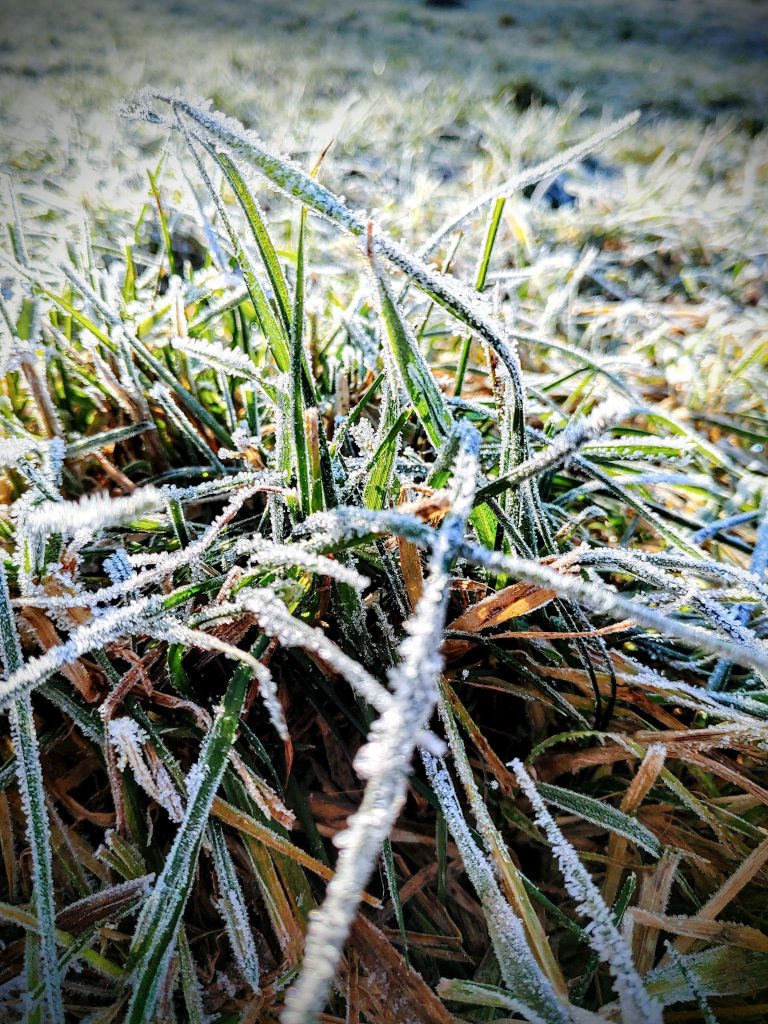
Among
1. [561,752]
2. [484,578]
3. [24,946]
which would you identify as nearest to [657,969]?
[561,752]

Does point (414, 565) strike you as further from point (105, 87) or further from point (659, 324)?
point (105, 87)

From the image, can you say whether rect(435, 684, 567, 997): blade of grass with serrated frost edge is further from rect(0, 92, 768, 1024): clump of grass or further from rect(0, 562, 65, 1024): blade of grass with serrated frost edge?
rect(0, 562, 65, 1024): blade of grass with serrated frost edge

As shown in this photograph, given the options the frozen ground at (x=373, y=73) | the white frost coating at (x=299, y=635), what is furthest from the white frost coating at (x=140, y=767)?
the frozen ground at (x=373, y=73)

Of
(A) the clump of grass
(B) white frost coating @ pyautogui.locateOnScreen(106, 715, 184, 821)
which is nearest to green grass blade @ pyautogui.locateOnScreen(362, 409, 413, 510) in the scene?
(A) the clump of grass

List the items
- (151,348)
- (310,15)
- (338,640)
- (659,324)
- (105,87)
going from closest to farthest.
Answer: (338,640) < (151,348) < (659,324) < (105,87) < (310,15)

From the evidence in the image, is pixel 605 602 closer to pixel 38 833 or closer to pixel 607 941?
pixel 607 941

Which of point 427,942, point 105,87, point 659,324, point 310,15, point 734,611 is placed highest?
point 310,15

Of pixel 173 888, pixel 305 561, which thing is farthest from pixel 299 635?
pixel 173 888

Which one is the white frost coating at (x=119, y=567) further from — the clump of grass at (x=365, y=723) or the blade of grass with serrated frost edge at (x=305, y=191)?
the blade of grass with serrated frost edge at (x=305, y=191)

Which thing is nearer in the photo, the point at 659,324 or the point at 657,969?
the point at 657,969
